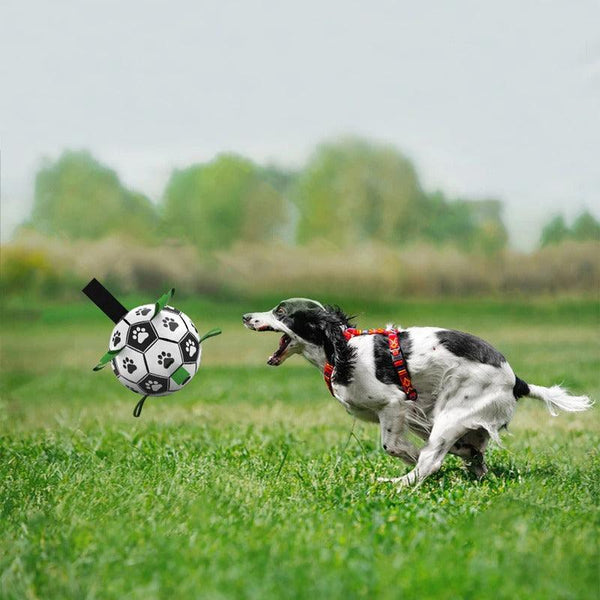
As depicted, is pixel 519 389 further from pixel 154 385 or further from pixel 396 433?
pixel 154 385

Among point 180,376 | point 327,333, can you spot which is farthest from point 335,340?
point 180,376

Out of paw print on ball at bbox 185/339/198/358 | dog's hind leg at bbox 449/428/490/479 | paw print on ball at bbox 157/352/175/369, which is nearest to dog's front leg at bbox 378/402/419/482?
dog's hind leg at bbox 449/428/490/479

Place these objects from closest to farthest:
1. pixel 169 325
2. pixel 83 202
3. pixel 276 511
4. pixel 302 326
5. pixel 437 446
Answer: pixel 276 511 → pixel 437 446 → pixel 169 325 → pixel 302 326 → pixel 83 202

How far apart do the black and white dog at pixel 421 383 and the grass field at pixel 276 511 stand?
10.5 inches

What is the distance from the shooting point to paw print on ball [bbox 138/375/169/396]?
5469 mm

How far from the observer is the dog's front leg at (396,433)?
5578 mm

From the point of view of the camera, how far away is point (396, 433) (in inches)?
221

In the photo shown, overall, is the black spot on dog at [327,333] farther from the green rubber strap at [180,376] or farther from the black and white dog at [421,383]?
the green rubber strap at [180,376]

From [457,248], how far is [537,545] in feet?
55.0

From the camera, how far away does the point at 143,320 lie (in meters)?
5.48

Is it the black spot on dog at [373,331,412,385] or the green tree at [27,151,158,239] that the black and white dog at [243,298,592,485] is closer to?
the black spot on dog at [373,331,412,385]

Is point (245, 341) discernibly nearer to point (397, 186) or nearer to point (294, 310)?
point (397, 186)

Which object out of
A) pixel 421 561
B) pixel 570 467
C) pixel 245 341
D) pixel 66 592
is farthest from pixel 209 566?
pixel 245 341

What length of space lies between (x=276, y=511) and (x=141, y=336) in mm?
1411
